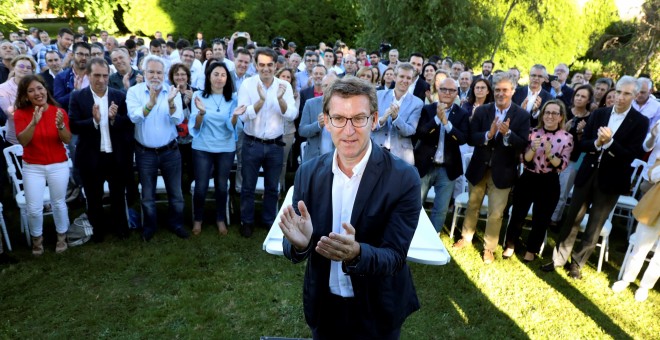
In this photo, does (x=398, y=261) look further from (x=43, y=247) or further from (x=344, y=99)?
(x=43, y=247)

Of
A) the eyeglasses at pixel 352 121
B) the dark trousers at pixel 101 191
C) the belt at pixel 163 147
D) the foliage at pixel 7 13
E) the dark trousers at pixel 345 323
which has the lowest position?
the dark trousers at pixel 101 191

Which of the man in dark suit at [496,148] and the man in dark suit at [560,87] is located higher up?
the man in dark suit at [560,87]

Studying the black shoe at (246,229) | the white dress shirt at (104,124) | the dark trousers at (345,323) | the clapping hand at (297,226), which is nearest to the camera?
the clapping hand at (297,226)

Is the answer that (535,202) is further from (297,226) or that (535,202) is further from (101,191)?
(101,191)

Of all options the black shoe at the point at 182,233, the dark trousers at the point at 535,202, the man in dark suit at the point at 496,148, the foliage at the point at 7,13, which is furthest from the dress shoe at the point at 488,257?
the foliage at the point at 7,13

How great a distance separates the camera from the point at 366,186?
1806mm

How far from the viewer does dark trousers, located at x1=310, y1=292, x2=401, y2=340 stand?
1.98 meters

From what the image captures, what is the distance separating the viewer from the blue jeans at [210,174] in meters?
5.23

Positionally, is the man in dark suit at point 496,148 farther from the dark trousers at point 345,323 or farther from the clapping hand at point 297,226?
the clapping hand at point 297,226

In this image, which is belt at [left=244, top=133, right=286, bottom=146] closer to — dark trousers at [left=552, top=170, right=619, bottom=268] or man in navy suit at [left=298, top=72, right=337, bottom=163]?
man in navy suit at [left=298, top=72, right=337, bottom=163]

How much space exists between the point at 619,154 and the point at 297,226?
13.2 feet

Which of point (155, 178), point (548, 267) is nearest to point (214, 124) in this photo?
point (155, 178)

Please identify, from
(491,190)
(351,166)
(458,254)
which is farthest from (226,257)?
(351,166)

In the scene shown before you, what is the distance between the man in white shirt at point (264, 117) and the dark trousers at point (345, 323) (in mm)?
3281
